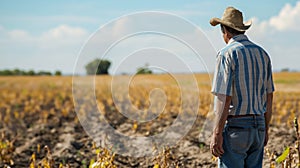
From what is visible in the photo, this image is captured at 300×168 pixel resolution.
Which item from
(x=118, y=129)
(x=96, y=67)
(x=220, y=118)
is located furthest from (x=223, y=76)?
(x=118, y=129)

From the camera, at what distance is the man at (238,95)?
330 cm

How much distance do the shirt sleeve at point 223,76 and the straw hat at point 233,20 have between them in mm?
276

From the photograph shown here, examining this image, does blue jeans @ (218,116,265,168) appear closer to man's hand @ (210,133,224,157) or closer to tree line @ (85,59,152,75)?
man's hand @ (210,133,224,157)

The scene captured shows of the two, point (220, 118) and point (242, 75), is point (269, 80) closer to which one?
point (242, 75)

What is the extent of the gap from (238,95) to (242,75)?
162mm

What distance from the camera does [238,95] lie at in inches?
133

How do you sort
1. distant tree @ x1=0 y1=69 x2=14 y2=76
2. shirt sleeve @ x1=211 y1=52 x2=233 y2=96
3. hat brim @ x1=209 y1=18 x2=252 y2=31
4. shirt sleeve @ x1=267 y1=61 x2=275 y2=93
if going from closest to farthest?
shirt sleeve @ x1=211 y1=52 x2=233 y2=96
hat brim @ x1=209 y1=18 x2=252 y2=31
shirt sleeve @ x1=267 y1=61 x2=275 y2=93
distant tree @ x1=0 y1=69 x2=14 y2=76

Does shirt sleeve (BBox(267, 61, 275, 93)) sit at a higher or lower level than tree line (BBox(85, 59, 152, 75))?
lower

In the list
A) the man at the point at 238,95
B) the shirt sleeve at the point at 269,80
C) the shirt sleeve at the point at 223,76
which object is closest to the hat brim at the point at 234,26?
the man at the point at 238,95

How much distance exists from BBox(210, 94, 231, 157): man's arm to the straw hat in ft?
1.87

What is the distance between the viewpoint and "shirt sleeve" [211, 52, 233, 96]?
3279mm

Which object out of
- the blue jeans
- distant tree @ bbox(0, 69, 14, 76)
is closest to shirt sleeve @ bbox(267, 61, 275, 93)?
the blue jeans

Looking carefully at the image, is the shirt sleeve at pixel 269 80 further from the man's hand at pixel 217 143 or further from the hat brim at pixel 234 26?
the man's hand at pixel 217 143

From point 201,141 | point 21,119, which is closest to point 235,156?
point 201,141
